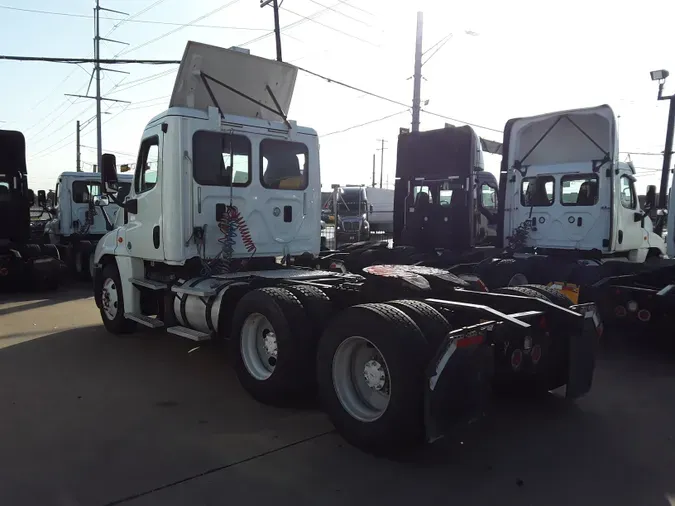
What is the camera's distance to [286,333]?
4.60 m

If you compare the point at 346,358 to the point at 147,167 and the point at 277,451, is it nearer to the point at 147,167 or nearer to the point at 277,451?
the point at 277,451

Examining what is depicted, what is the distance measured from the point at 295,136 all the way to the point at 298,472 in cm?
442

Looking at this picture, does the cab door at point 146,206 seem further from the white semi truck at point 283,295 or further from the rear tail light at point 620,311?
the rear tail light at point 620,311

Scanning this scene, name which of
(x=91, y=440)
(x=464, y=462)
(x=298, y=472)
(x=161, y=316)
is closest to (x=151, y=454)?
(x=91, y=440)

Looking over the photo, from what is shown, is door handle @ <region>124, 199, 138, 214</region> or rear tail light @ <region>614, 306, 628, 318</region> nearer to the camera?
rear tail light @ <region>614, 306, 628, 318</region>

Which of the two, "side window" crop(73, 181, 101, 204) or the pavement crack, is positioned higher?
"side window" crop(73, 181, 101, 204)

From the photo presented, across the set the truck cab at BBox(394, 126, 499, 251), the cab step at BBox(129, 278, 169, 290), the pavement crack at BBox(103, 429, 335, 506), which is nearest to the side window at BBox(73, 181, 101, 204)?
the truck cab at BBox(394, 126, 499, 251)

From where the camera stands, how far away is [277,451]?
13.1 feet

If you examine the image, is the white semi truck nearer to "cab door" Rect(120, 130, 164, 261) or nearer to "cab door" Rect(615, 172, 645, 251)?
"cab door" Rect(120, 130, 164, 261)

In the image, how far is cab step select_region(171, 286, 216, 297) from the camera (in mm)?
5711

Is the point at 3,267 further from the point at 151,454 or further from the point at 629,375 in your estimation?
the point at 629,375

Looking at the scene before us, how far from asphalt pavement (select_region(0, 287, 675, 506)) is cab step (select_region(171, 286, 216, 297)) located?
86cm

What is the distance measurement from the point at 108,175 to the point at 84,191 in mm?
8943

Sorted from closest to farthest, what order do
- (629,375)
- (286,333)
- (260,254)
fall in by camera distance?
(286,333) → (629,375) → (260,254)
